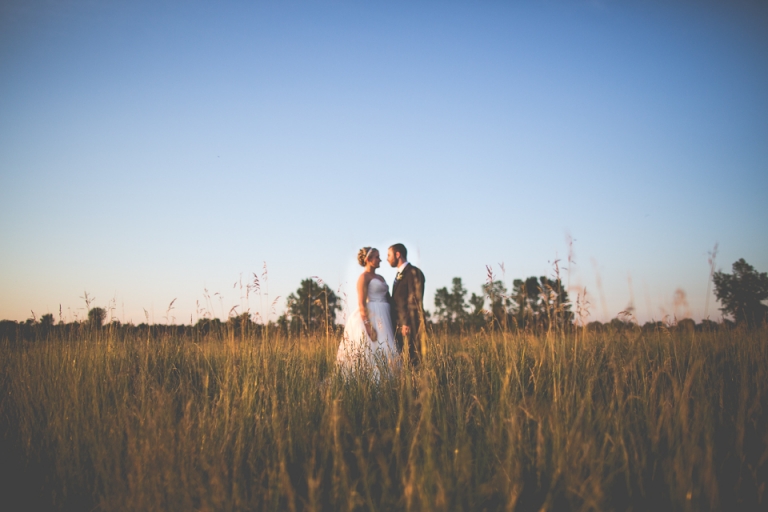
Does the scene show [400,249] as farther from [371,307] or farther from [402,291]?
[371,307]

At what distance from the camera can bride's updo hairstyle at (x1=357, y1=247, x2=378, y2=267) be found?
6.06m

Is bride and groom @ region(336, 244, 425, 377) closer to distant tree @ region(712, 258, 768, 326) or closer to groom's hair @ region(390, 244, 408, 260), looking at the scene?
groom's hair @ region(390, 244, 408, 260)

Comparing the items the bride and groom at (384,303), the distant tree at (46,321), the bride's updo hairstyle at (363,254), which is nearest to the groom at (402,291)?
the bride and groom at (384,303)

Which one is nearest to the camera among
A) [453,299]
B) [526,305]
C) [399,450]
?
[399,450]

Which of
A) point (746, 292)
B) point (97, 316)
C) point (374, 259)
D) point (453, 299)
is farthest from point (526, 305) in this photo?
point (453, 299)

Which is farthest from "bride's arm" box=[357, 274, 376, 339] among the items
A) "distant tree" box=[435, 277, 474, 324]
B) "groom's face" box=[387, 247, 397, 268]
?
"distant tree" box=[435, 277, 474, 324]

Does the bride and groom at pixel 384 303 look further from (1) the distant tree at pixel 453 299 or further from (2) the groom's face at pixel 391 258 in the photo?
(1) the distant tree at pixel 453 299

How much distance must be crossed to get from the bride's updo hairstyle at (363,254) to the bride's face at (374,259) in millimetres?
47

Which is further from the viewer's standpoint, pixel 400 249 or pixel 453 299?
pixel 453 299

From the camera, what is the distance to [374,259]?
20.1 feet

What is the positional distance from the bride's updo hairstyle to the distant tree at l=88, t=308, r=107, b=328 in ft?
12.1

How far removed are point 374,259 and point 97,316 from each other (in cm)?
400

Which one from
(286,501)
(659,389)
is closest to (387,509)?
(286,501)

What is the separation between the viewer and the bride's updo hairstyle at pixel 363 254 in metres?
6.06
